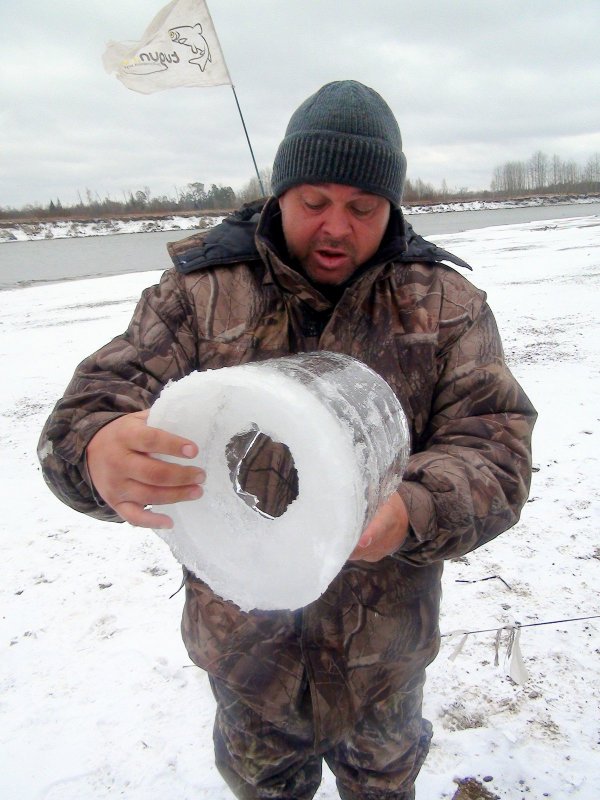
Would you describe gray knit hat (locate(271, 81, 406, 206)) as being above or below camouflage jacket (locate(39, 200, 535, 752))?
above

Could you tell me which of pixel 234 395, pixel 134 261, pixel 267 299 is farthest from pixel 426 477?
pixel 134 261

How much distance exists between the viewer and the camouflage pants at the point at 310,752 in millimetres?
1655

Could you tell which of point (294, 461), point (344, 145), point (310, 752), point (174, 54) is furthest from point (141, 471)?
point (174, 54)

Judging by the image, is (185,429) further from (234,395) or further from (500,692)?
(500,692)

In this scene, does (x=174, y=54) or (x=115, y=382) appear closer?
(x=115, y=382)

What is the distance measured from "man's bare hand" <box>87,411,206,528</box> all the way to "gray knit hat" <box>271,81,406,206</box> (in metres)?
0.74

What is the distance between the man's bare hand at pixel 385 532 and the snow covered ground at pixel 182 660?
4.65 ft

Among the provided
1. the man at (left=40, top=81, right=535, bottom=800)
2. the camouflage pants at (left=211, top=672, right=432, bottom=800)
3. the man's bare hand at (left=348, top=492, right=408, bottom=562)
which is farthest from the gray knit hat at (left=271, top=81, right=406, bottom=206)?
the camouflage pants at (left=211, top=672, right=432, bottom=800)

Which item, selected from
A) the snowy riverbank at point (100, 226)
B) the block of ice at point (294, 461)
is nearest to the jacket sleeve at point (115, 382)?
the block of ice at point (294, 461)

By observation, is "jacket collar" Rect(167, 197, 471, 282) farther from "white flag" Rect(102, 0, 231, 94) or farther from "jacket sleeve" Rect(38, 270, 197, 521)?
"white flag" Rect(102, 0, 231, 94)

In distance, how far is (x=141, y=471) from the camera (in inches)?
38.0

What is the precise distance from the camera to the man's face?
1.37 metres

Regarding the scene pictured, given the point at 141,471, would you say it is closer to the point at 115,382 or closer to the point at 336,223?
the point at 115,382

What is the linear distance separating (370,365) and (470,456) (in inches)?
13.6
